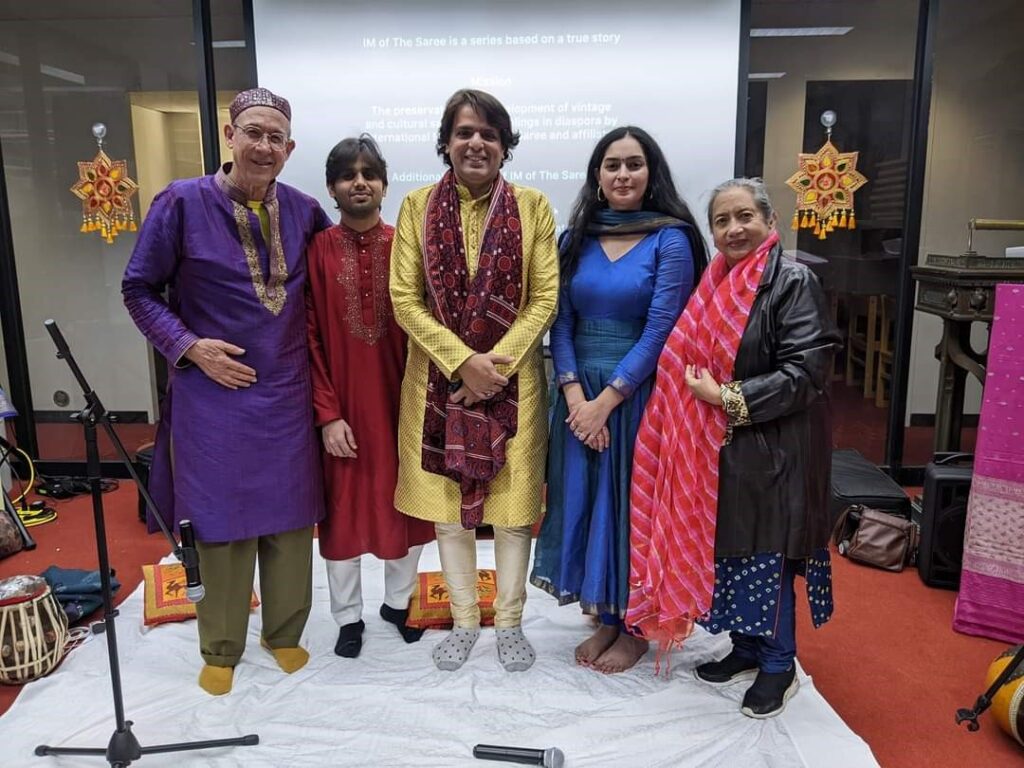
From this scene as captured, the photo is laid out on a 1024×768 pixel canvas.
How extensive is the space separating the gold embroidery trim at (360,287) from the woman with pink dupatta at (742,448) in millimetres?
798

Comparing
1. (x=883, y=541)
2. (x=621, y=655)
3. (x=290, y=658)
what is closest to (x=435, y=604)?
(x=290, y=658)

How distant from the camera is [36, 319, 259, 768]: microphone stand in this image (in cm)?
162

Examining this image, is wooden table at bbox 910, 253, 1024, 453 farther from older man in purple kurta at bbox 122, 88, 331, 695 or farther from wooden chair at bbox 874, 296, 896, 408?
older man in purple kurta at bbox 122, 88, 331, 695

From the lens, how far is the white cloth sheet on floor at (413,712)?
6.26ft

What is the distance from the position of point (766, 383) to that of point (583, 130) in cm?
212

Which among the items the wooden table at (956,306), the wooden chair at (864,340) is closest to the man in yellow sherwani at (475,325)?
the wooden table at (956,306)

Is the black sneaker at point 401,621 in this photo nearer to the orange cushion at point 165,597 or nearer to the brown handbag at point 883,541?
the orange cushion at point 165,597

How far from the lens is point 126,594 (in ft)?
9.52

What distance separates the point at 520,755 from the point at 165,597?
1.44 metres

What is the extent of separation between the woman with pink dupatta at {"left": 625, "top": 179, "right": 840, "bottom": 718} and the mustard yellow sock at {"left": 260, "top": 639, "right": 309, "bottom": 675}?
103 cm

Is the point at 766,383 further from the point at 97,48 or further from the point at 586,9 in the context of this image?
the point at 97,48

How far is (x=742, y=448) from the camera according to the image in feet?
6.26

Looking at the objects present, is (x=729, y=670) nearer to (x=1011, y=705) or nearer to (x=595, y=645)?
(x=595, y=645)

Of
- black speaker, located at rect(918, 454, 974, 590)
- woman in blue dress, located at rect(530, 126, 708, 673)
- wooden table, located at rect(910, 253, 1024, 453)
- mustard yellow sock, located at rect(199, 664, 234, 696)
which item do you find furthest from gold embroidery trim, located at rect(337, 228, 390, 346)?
wooden table, located at rect(910, 253, 1024, 453)
